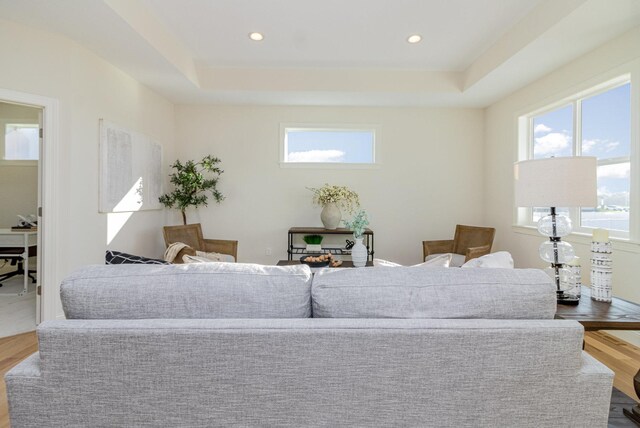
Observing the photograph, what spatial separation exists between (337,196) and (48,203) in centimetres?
313

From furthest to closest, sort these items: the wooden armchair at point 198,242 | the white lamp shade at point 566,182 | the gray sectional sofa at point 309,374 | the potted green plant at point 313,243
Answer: the potted green plant at point 313,243, the wooden armchair at point 198,242, the white lamp shade at point 566,182, the gray sectional sofa at point 309,374

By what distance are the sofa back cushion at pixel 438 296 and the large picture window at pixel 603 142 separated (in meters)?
2.46

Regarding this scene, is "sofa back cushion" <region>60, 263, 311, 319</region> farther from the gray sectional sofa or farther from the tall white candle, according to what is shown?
the tall white candle

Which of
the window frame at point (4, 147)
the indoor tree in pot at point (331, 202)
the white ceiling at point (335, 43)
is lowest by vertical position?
the indoor tree in pot at point (331, 202)

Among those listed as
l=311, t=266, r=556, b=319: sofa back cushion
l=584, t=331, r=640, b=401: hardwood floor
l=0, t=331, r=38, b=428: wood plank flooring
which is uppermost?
l=311, t=266, r=556, b=319: sofa back cushion

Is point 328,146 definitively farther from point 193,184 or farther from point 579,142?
point 579,142

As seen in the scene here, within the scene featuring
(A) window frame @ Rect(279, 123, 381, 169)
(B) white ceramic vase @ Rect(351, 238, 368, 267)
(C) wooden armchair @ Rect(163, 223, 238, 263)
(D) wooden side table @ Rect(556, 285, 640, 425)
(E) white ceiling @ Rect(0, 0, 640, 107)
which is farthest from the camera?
(A) window frame @ Rect(279, 123, 381, 169)

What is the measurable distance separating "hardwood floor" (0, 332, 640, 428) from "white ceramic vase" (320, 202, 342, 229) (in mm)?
2895

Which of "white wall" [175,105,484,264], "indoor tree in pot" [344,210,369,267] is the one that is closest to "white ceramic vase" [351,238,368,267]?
"indoor tree in pot" [344,210,369,267]

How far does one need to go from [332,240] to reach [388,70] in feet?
8.00

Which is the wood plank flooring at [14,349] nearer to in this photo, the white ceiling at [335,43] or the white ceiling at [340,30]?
the white ceiling at [335,43]

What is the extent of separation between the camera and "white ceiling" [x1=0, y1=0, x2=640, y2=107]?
2.64m

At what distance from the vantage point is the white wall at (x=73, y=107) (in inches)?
107

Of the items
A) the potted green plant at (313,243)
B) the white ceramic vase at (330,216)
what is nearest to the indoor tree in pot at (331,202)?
the white ceramic vase at (330,216)
